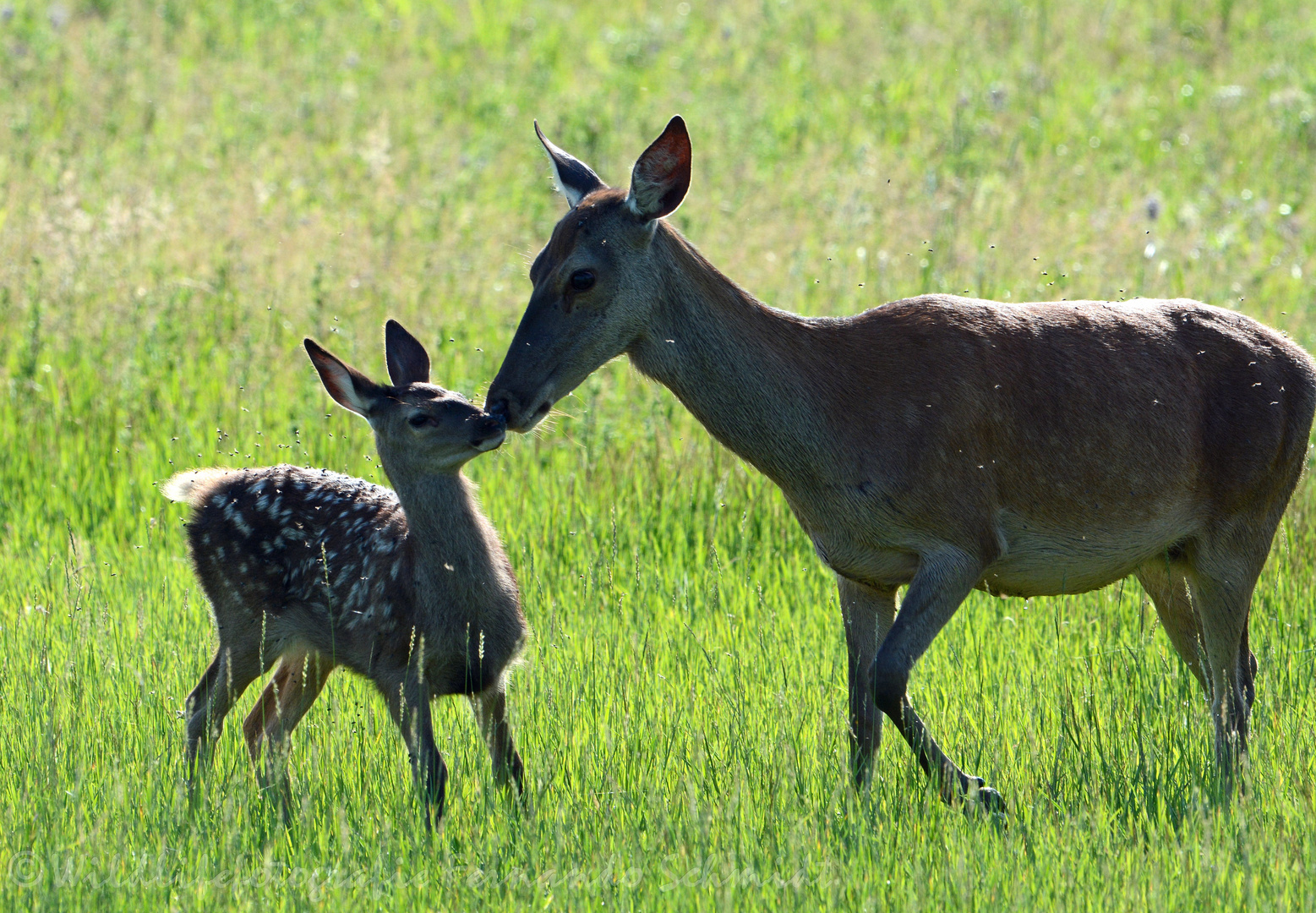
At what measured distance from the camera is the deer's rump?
5.24m

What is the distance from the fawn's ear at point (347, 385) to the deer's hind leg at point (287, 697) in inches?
38.3

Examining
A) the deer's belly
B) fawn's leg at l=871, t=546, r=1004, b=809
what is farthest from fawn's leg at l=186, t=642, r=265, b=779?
the deer's belly

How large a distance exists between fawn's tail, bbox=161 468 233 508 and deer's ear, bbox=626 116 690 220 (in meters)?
2.28

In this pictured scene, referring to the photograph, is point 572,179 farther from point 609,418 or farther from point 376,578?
point 609,418

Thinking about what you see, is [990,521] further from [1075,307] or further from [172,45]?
[172,45]

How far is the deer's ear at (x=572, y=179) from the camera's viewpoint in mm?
5473

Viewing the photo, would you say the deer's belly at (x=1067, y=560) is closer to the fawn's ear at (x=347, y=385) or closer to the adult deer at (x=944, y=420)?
the adult deer at (x=944, y=420)

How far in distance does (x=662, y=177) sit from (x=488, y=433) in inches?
39.1

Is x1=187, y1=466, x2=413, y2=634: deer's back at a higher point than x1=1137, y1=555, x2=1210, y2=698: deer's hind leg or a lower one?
higher

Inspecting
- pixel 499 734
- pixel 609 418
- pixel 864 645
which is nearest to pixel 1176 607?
pixel 864 645

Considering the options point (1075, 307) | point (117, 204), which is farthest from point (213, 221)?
point (1075, 307)

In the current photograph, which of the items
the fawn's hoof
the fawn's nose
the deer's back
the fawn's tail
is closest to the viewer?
the fawn's hoof

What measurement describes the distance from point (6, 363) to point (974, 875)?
7.50 m

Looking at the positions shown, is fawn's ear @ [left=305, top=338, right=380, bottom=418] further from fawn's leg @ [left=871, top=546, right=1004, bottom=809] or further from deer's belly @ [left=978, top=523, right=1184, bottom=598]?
deer's belly @ [left=978, top=523, right=1184, bottom=598]
